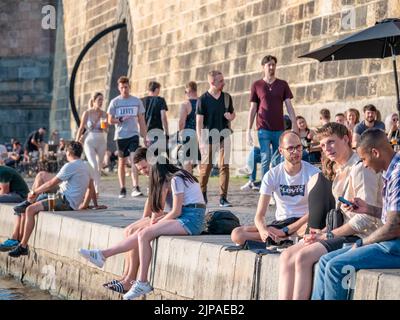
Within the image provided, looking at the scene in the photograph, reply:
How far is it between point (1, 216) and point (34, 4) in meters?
25.3

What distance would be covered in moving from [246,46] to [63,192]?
7.60 m

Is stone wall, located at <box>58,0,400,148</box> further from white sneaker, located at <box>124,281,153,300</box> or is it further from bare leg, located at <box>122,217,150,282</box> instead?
white sneaker, located at <box>124,281,153,300</box>

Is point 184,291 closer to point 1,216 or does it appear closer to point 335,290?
point 335,290

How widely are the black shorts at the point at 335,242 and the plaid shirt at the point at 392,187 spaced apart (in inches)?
17.3

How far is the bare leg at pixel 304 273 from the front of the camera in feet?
24.2

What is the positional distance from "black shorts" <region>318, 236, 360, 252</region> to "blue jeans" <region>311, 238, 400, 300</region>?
271mm

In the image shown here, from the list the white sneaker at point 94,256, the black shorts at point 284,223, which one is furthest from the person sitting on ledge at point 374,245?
the white sneaker at point 94,256

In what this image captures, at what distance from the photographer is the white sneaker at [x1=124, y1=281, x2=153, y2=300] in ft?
31.4

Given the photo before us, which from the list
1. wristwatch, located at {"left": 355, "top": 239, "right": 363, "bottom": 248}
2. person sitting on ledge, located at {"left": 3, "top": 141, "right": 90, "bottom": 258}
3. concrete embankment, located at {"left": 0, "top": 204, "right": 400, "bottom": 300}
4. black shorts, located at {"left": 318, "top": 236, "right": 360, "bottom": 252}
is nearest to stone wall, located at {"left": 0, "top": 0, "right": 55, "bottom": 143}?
concrete embankment, located at {"left": 0, "top": 204, "right": 400, "bottom": 300}

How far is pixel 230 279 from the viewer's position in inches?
347

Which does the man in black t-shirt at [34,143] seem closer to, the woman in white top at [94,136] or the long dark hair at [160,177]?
the woman in white top at [94,136]

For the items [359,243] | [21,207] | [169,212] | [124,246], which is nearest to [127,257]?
[124,246]

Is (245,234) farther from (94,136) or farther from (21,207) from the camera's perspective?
(94,136)

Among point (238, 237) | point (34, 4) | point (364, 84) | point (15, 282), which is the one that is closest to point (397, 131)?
point (364, 84)
